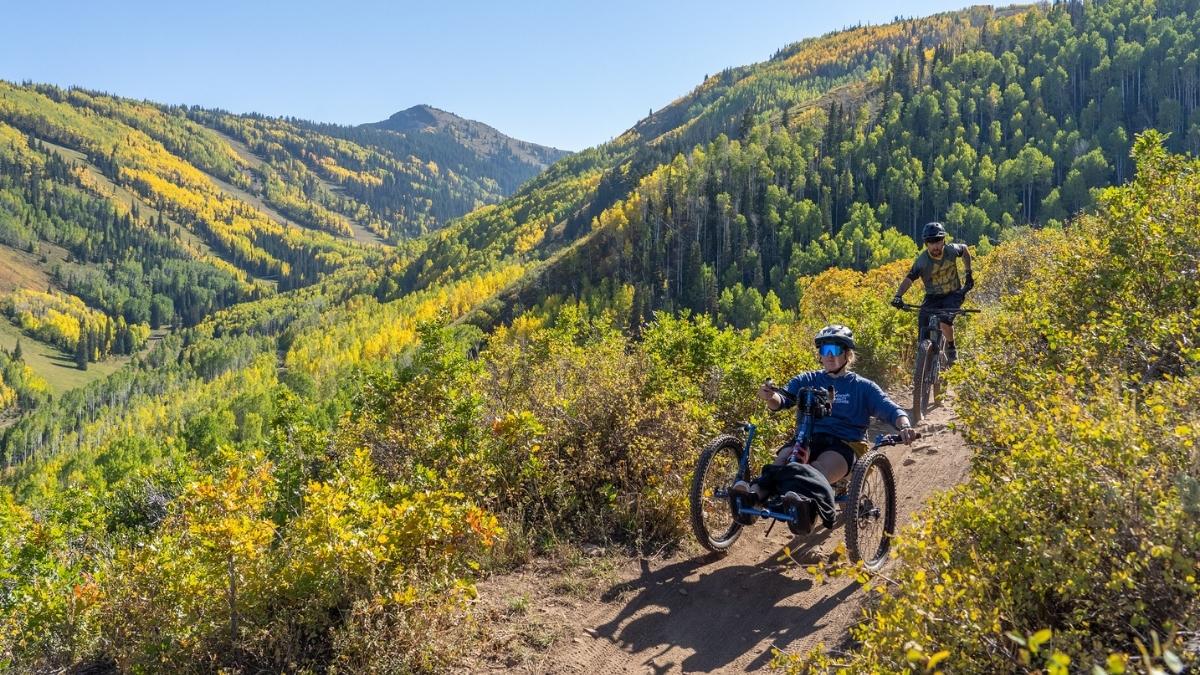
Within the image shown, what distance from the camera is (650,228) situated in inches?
5128

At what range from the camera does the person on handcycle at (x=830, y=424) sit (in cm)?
584

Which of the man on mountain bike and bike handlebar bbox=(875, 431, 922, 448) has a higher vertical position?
the man on mountain bike

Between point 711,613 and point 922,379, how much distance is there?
6.27 meters

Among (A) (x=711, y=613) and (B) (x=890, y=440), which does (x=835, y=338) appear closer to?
(B) (x=890, y=440)

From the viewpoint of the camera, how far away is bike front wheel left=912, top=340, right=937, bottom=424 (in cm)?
997

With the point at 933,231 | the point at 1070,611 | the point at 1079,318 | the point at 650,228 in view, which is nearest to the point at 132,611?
the point at 1070,611

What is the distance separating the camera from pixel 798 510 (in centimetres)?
557

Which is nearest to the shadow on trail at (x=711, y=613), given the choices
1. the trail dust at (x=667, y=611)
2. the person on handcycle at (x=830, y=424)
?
the trail dust at (x=667, y=611)

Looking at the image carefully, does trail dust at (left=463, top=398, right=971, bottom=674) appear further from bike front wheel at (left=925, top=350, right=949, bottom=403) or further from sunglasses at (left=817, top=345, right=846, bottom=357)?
bike front wheel at (left=925, top=350, right=949, bottom=403)

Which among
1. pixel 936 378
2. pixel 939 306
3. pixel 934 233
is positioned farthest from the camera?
pixel 936 378

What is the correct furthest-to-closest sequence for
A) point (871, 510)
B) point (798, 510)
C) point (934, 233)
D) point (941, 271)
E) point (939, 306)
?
point (939, 306) → point (941, 271) → point (934, 233) → point (871, 510) → point (798, 510)

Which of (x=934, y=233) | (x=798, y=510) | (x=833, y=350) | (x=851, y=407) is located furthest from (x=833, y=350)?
(x=934, y=233)

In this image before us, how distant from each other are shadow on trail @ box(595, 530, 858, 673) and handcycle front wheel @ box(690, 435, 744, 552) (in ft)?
1.07

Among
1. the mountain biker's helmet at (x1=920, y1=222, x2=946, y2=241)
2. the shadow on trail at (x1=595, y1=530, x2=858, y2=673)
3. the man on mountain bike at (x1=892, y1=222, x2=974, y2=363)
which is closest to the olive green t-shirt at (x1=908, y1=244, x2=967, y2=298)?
the man on mountain bike at (x1=892, y1=222, x2=974, y2=363)
